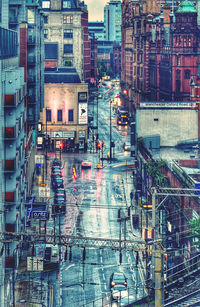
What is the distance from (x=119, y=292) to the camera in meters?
62.8

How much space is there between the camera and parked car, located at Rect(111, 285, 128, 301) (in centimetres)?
6244

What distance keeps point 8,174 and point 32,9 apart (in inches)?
2223

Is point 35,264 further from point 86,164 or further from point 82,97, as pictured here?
point 82,97

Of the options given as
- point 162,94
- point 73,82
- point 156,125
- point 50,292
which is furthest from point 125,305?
point 162,94

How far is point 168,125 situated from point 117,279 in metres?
60.9

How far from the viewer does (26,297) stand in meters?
64.1

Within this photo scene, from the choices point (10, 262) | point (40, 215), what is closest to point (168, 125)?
point (40, 215)

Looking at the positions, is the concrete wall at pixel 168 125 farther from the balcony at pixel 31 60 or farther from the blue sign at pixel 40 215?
the blue sign at pixel 40 215

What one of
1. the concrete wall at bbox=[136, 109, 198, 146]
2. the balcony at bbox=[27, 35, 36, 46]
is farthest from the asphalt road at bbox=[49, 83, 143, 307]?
the balcony at bbox=[27, 35, 36, 46]

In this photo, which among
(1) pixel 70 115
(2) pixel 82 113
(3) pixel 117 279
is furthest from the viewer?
(1) pixel 70 115

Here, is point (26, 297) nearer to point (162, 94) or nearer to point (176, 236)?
point (176, 236)

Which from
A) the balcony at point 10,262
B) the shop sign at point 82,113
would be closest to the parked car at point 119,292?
the balcony at point 10,262

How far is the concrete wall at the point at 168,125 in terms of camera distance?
124 meters

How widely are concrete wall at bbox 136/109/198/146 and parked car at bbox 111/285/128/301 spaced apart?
60252 mm
